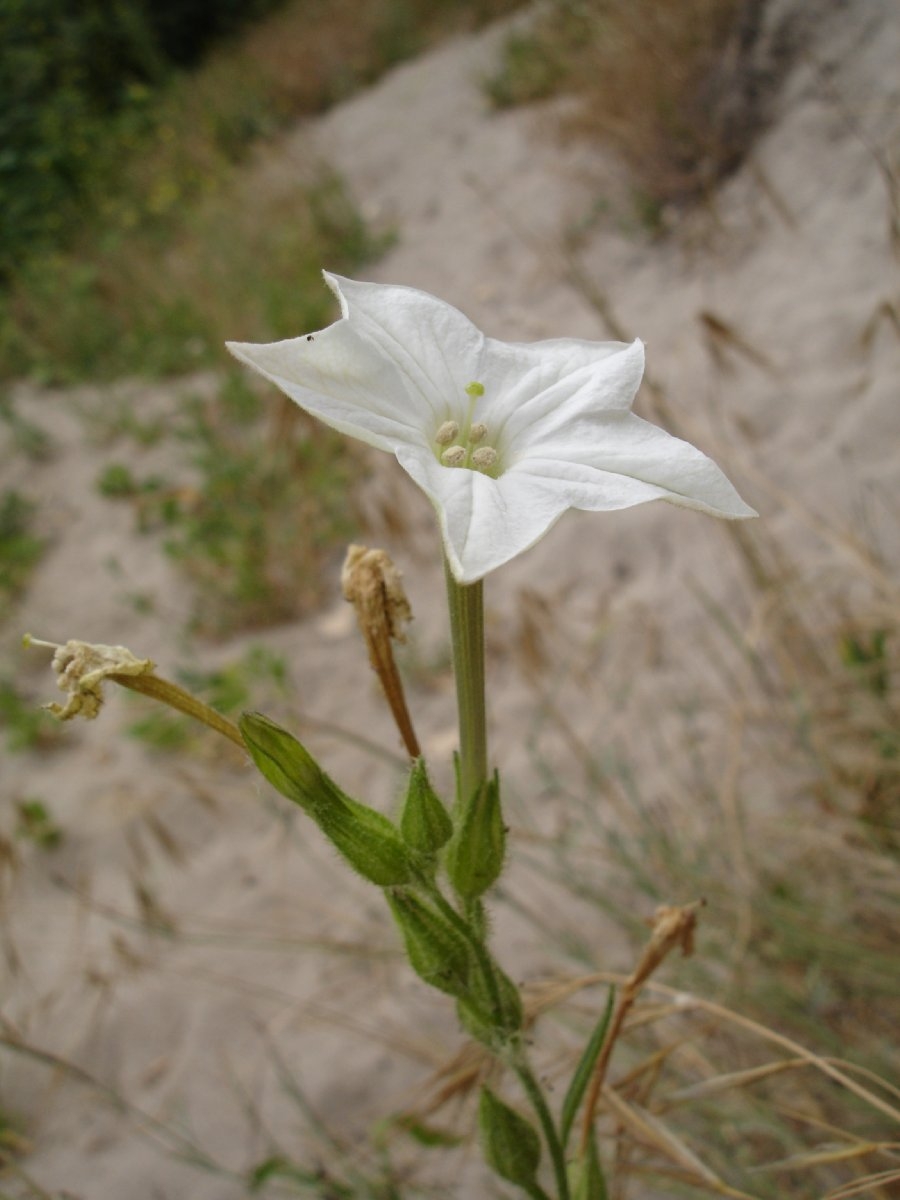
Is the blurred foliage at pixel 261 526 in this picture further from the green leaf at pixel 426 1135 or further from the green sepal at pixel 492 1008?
the green sepal at pixel 492 1008

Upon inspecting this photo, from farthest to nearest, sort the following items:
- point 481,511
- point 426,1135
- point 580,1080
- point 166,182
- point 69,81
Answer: point 69,81, point 166,182, point 426,1135, point 580,1080, point 481,511

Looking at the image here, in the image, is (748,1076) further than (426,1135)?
No

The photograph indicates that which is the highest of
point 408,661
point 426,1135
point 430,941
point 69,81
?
point 69,81

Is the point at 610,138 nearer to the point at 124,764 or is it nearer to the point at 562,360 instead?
the point at 124,764

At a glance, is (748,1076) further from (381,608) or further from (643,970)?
(381,608)

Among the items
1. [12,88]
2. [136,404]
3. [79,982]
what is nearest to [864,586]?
[79,982]

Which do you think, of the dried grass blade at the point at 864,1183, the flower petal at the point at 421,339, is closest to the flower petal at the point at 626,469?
the flower petal at the point at 421,339

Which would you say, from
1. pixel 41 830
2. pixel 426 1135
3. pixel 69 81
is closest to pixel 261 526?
pixel 41 830

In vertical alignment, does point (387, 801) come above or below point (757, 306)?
below
